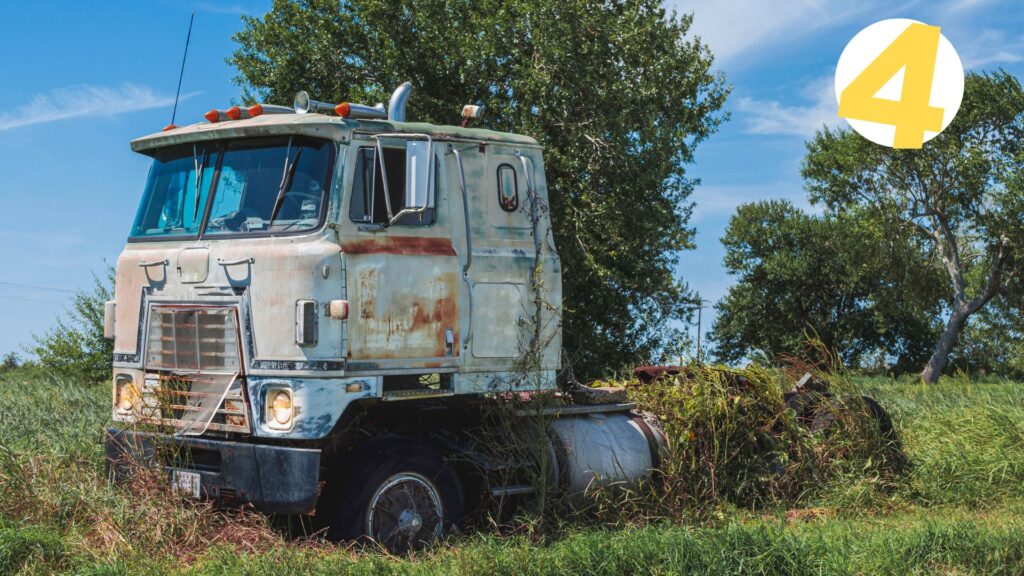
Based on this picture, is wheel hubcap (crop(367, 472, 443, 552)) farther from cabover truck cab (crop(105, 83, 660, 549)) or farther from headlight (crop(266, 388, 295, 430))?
headlight (crop(266, 388, 295, 430))

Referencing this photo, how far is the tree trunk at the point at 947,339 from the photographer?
37.4 metres

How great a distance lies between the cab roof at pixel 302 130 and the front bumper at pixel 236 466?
2.24 m

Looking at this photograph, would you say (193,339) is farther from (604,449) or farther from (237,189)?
(604,449)

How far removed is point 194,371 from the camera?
754cm

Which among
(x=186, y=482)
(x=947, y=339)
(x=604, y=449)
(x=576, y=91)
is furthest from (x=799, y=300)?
(x=186, y=482)

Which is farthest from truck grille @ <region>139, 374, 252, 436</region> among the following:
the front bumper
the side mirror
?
the side mirror

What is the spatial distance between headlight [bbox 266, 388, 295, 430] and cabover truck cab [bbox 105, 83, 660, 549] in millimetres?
14

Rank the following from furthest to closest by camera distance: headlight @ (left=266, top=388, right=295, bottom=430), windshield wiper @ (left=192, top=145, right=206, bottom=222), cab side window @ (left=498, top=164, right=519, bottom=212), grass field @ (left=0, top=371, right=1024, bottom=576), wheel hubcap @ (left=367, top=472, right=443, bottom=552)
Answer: cab side window @ (left=498, top=164, right=519, bottom=212) < windshield wiper @ (left=192, top=145, right=206, bottom=222) < wheel hubcap @ (left=367, top=472, right=443, bottom=552) < headlight @ (left=266, top=388, right=295, bottom=430) < grass field @ (left=0, top=371, right=1024, bottom=576)

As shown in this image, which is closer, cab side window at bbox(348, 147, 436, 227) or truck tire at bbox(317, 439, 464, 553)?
truck tire at bbox(317, 439, 464, 553)

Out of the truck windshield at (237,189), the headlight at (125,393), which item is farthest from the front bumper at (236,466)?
the truck windshield at (237,189)

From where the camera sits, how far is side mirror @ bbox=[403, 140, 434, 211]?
7125 millimetres

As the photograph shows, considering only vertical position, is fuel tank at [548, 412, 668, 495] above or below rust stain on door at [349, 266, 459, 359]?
below

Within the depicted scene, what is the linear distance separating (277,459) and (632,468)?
3.17m

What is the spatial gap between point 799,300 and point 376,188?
137 ft
